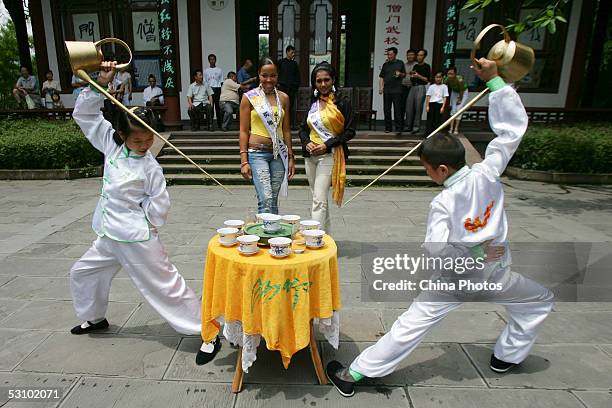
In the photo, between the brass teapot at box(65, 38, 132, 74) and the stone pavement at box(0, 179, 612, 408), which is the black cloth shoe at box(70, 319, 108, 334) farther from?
the brass teapot at box(65, 38, 132, 74)

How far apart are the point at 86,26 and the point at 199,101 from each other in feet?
15.6

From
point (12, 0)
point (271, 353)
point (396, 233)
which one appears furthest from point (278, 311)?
point (12, 0)

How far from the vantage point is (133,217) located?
2617mm

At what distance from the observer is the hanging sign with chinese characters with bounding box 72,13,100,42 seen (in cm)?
1201

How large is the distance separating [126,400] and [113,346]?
0.63 m

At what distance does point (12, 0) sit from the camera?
1272 centimetres

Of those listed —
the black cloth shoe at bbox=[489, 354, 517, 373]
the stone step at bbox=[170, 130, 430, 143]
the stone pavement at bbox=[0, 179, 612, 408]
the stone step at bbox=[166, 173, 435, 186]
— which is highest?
the stone step at bbox=[170, 130, 430, 143]

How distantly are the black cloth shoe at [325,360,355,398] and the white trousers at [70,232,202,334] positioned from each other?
889mm

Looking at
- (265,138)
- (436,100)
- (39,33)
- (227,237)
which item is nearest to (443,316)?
(227,237)

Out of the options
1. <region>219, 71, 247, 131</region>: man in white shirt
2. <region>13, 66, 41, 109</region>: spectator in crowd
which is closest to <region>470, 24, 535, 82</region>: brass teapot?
<region>219, 71, 247, 131</region>: man in white shirt

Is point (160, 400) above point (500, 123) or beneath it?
beneath

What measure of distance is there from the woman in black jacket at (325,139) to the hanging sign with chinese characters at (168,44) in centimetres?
733

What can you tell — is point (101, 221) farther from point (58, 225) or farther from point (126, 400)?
point (58, 225)

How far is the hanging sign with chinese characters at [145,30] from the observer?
11914 mm
